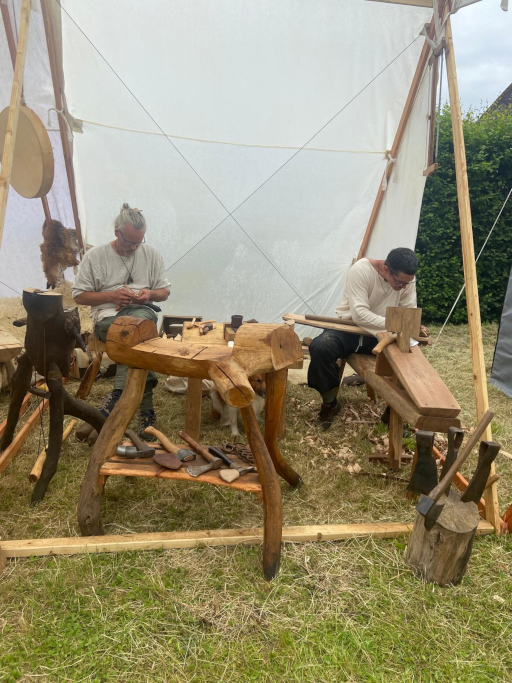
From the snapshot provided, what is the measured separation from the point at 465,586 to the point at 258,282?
426 centimetres

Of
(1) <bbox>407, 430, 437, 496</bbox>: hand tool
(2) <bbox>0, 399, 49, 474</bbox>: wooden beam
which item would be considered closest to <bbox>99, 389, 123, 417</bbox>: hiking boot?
(2) <bbox>0, 399, 49, 474</bbox>: wooden beam

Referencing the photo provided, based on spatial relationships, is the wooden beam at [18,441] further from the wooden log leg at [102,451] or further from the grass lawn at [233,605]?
the wooden log leg at [102,451]

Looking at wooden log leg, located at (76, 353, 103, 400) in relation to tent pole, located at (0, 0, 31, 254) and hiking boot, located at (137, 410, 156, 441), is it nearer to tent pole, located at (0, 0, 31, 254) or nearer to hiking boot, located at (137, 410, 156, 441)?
hiking boot, located at (137, 410, 156, 441)

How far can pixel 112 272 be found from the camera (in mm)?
3578

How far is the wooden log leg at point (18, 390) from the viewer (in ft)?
8.61

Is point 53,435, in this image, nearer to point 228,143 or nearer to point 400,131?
point 228,143

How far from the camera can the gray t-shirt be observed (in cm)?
349

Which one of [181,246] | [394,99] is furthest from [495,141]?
[181,246]

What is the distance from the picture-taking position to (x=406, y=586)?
1.95 meters

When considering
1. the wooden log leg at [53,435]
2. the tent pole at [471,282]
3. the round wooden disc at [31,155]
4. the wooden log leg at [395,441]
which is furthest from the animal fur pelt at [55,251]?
the tent pole at [471,282]

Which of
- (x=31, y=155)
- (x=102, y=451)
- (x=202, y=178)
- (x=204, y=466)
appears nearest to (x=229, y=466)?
(x=204, y=466)

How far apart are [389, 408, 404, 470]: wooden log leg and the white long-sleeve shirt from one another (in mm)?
836

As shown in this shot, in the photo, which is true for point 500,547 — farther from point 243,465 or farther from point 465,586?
point 243,465

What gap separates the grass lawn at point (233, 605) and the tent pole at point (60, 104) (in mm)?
3267
